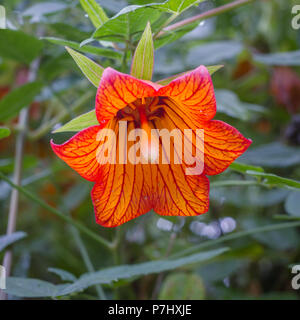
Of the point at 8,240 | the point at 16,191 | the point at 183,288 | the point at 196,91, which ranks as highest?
the point at 196,91

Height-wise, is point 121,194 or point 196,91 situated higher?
point 196,91

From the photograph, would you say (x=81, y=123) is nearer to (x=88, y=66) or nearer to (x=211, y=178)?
(x=88, y=66)

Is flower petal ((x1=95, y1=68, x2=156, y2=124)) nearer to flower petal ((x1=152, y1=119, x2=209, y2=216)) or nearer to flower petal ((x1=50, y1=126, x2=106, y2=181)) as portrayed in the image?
flower petal ((x1=50, y1=126, x2=106, y2=181))

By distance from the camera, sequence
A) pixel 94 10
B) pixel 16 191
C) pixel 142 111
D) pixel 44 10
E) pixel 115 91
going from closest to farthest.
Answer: pixel 115 91 < pixel 94 10 < pixel 142 111 < pixel 44 10 < pixel 16 191

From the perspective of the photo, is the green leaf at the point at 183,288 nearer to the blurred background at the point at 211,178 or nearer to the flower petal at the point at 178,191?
the blurred background at the point at 211,178

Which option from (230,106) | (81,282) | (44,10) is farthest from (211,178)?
(44,10)

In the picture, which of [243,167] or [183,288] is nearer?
[243,167]
